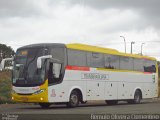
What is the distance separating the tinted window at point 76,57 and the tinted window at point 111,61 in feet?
8.89

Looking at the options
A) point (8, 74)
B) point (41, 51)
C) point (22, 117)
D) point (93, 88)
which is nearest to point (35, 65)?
point (41, 51)

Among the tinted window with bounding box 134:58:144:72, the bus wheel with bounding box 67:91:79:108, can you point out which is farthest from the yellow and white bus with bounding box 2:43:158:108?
the tinted window with bounding box 134:58:144:72

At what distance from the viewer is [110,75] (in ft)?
96.7

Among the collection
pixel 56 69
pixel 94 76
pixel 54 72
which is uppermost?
pixel 56 69

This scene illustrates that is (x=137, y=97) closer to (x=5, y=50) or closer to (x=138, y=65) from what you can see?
(x=138, y=65)

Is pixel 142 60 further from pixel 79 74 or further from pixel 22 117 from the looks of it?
pixel 22 117

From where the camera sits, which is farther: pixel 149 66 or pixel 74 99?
pixel 149 66

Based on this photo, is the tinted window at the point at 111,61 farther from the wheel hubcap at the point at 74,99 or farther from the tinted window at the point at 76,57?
the wheel hubcap at the point at 74,99

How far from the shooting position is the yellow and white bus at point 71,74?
951 inches

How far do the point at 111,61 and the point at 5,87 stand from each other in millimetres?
14702

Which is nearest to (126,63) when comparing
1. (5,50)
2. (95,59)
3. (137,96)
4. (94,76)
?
(137,96)

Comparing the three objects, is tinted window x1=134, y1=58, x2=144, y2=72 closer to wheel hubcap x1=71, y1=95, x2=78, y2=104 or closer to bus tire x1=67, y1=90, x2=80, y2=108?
bus tire x1=67, y1=90, x2=80, y2=108

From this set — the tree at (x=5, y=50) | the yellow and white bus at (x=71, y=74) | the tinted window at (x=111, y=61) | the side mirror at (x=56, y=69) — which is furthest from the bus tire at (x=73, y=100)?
the tree at (x=5, y=50)

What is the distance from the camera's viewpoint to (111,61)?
29.6 metres
